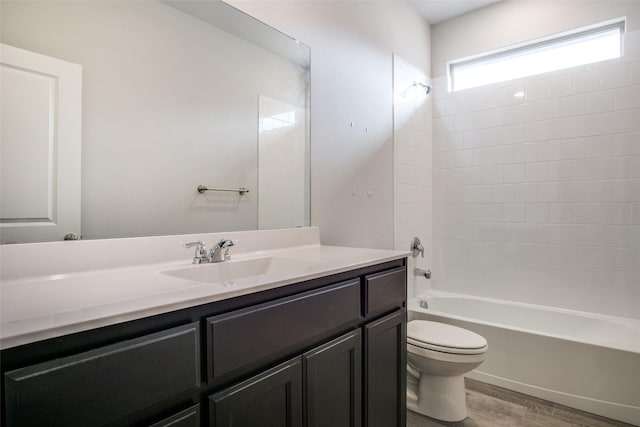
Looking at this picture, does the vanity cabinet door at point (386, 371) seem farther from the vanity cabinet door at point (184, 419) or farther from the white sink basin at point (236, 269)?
the vanity cabinet door at point (184, 419)

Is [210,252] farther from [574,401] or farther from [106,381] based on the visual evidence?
[574,401]

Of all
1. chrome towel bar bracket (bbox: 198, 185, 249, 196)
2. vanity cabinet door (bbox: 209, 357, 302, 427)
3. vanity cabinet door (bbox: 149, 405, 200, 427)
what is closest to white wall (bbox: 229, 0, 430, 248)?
chrome towel bar bracket (bbox: 198, 185, 249, 196)

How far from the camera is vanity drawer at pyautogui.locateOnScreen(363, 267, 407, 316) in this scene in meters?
1.31

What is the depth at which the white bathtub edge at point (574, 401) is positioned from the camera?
181 cm

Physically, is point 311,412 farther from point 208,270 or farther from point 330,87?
point 330,87

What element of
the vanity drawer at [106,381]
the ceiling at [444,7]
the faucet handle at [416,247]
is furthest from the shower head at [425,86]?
the vanity drawer at [106,381]

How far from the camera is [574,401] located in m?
1.94

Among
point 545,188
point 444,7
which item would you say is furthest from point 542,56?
point 545,188

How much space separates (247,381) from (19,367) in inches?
18.2

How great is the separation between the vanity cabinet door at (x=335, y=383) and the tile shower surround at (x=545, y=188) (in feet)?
6.51

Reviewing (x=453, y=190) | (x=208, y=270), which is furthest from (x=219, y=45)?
(x=453, y=190)

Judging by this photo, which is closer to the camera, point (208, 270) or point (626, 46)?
point (208, 270)

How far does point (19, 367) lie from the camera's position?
1.76 ft

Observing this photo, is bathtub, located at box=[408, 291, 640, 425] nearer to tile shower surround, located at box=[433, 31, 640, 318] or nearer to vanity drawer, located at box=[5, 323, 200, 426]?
tile shower surround, located at box=[433, 31, 640, 318]
